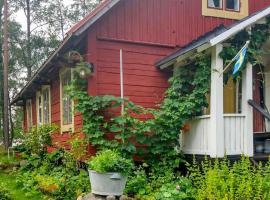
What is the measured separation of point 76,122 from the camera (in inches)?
375

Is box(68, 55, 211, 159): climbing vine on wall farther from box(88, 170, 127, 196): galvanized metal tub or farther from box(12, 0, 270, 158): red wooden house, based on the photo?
box(88, 170, 127, 196): galvanized metal tub

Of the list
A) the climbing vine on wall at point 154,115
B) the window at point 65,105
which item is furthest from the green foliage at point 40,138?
the climbing vine on wall at point 154,115

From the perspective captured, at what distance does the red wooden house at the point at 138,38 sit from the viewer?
8430mm

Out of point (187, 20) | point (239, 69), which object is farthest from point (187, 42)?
point (239, 69)

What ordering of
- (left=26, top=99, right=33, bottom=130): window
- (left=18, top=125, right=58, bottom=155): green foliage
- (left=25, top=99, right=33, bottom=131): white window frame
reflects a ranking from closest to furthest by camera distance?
(left=18, top=125, right=58, bottom=155): green foliage → (left=25, top=99, right=33, bottom=131): white window frame → (left=26, top=99, right=33, bottom=130): window

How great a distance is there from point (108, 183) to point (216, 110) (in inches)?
96.6

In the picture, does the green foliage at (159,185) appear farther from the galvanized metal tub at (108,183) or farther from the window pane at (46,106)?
the window pane at (46,106)

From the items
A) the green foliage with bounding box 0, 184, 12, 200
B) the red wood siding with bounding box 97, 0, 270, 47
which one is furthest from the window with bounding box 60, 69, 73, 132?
the green foliage with bounding box 0, 184, 12, 200

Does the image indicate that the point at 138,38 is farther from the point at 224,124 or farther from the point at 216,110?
the point at 224,124

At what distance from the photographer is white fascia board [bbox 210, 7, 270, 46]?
6953 millimetres

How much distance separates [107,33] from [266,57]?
4051 millimetres

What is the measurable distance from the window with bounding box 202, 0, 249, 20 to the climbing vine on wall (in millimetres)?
2595

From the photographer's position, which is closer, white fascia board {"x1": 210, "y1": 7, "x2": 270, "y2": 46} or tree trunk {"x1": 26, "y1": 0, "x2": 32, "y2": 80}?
white fascia board {"x1": 210, "y1": 7, "x2": 270, "y2": 46}

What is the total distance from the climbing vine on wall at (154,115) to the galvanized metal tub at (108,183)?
4.68 feet
